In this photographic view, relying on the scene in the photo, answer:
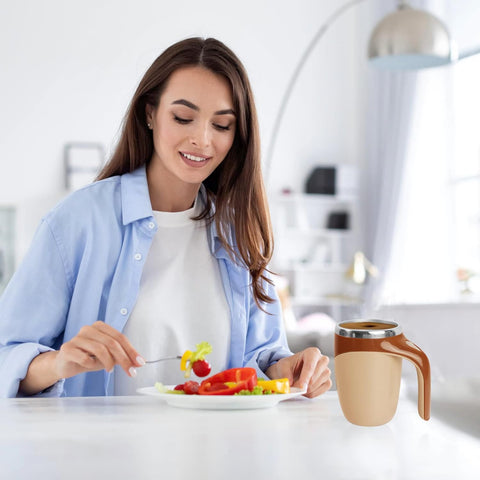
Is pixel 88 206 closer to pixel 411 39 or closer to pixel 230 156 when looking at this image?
pixel 230 156

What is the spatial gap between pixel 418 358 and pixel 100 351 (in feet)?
1.43

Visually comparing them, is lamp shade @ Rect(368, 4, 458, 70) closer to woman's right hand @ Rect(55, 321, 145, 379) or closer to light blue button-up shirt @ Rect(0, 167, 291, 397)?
light blue button-up shirt @ Rect(0, 167, 291, 397)

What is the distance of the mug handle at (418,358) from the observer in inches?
33.3

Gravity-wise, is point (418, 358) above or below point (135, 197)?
below

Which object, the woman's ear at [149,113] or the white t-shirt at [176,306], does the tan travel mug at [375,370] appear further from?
the woman's ear at [149,113]

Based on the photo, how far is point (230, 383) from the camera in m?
1.07

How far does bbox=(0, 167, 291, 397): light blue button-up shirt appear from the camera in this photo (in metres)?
1.35

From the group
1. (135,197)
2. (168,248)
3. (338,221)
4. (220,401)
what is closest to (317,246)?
(338,221)

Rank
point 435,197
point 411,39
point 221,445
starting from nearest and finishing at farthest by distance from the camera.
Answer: point 221,445 → point 411,39 → point 435,197

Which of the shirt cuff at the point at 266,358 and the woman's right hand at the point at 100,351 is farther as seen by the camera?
the shirt cuff at the point at 266,358

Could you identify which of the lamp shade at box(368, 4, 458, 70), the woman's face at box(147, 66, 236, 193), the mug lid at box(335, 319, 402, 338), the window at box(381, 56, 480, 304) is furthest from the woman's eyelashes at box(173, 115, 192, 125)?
the window at box(381, 56, 480, 304)

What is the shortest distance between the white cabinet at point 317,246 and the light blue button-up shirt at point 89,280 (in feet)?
17.8

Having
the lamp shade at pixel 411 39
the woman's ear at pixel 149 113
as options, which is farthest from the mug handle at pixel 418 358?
the lamp shade at pixel 411 39

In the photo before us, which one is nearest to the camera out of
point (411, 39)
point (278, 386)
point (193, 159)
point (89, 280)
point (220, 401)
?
point (220, 401)
